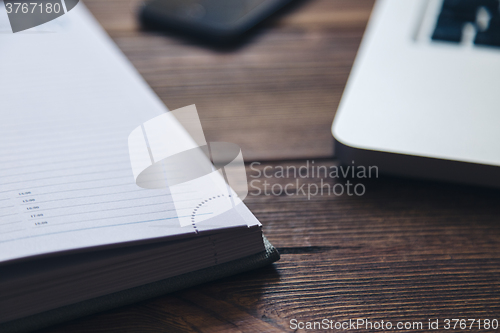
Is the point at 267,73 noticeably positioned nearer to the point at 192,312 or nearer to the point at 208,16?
the point at 208,16

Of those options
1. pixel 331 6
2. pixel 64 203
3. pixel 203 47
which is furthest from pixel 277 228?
pixel 331 6

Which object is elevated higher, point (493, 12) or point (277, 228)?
point (493, 12)

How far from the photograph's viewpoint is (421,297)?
0.28m

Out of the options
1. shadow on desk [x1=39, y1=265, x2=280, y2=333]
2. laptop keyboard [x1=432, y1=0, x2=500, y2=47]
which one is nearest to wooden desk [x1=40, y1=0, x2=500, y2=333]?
shadow on desk [x1=39, y1=265, x2=280, y2=333]

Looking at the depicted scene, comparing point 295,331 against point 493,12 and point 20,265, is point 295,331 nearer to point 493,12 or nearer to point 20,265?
point 20,265

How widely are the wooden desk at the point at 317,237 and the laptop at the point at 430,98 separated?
4 centimetres

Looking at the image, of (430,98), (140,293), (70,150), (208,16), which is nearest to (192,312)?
(140,293)

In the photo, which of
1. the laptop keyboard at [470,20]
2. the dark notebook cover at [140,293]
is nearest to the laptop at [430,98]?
the laptop keyboard at [470,20]

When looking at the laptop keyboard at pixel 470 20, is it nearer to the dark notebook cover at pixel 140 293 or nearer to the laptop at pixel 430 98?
the laptop at pixel 430 98

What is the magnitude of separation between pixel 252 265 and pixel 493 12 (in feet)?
1.29

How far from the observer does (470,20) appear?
464 millimetres

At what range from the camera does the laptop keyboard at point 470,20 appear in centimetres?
44

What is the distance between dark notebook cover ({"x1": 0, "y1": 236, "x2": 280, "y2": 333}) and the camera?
0.84 ft

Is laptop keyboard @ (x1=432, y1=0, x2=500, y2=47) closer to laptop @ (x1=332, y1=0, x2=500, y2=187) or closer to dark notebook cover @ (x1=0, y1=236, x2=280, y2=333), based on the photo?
laptop @ (x1=332, y1=0, x2=500, y2=187)
